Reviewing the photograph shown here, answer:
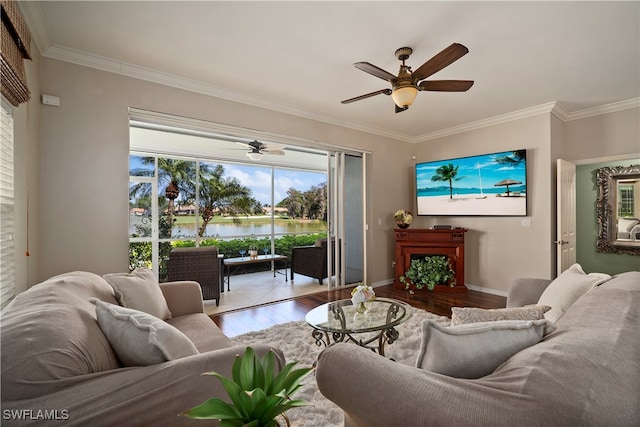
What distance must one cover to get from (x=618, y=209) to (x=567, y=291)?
4.31 meters

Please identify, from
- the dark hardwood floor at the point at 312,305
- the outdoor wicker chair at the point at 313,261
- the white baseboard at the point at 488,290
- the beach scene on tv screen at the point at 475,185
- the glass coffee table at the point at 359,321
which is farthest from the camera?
the outdoor wicker chair at the point at 313,261

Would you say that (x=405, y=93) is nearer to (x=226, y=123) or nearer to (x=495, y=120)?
(x=226, y=123)

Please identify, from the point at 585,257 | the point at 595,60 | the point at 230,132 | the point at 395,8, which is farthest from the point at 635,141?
the point at 230,132

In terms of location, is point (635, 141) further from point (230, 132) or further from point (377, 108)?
point (230, 132)

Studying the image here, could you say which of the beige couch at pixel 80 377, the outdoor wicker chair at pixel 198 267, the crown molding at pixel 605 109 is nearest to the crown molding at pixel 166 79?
the outdoor wicker chair at pixel 198 267

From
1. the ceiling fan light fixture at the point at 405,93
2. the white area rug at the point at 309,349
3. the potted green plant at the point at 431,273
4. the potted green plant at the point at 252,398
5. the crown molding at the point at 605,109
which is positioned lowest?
the white area rug at the point at 309,349

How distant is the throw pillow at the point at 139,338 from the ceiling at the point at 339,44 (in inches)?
81.7

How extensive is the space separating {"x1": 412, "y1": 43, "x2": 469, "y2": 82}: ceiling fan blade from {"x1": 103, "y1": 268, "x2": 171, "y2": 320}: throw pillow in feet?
8.59

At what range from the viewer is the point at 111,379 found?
3.16 ft

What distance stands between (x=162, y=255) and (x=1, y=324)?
502cm

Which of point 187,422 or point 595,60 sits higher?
point 595,60

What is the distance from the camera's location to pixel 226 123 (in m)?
3.54

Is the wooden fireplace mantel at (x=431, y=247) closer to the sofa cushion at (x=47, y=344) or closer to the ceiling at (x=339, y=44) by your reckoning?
the ceiling at (x=339, y=44)

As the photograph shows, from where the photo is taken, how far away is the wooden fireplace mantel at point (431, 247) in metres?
4.69
